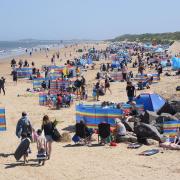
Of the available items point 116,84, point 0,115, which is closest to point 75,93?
point 116,84

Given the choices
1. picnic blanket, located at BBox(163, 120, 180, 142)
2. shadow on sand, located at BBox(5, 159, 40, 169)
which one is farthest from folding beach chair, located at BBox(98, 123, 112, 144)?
shadow on sand, located at BBox(5, 159, 40, 169)

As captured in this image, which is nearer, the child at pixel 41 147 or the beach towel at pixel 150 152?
the child at pixel 41 147

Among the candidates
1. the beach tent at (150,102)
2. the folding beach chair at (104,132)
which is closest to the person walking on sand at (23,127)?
the folding beach chair at (104,132)

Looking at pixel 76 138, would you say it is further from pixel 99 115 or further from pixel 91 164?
pixel 91 164

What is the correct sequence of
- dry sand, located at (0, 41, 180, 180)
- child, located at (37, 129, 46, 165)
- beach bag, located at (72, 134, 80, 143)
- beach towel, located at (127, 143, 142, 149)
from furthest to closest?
beach bag, located at (72, 134, 80, 143) < beach towel, located at (127, 143, 142, 149) < child, located at (37, 129, 46, 165) < dry sand, located at (0, 41, 180, 180)

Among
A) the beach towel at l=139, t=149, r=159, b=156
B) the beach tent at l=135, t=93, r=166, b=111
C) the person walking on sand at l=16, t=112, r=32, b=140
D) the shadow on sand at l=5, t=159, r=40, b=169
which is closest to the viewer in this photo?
the shadow on sand at l=5, t=159, r=40, b=169

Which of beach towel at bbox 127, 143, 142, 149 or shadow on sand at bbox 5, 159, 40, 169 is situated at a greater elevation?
beach towel at bbox 127, 143, 142, 149

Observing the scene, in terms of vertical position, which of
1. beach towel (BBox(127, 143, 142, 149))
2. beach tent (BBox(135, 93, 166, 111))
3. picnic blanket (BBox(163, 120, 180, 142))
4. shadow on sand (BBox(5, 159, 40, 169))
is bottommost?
shadow on sand (BBox(5, 159, 40, 169))

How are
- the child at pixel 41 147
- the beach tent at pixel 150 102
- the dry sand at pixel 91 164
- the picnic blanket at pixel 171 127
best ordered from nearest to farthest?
the dry sand at pixel 91 164 < the child at pixel 41 147 < the picnic blanket at pixel 171 127 < the beach tent at pixel 150 102

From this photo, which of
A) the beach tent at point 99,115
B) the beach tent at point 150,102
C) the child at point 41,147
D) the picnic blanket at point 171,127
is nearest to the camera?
the child at point 41,147

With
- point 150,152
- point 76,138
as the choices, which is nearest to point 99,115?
point 76,138

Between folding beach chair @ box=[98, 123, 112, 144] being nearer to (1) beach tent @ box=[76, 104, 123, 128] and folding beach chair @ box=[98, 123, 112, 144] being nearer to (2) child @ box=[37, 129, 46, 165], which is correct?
(1) beach tent @ box=[76, 104, 123, 128]

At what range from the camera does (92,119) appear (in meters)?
15.9

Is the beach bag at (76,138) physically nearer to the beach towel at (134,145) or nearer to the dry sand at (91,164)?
the dry sand at (91,164)
